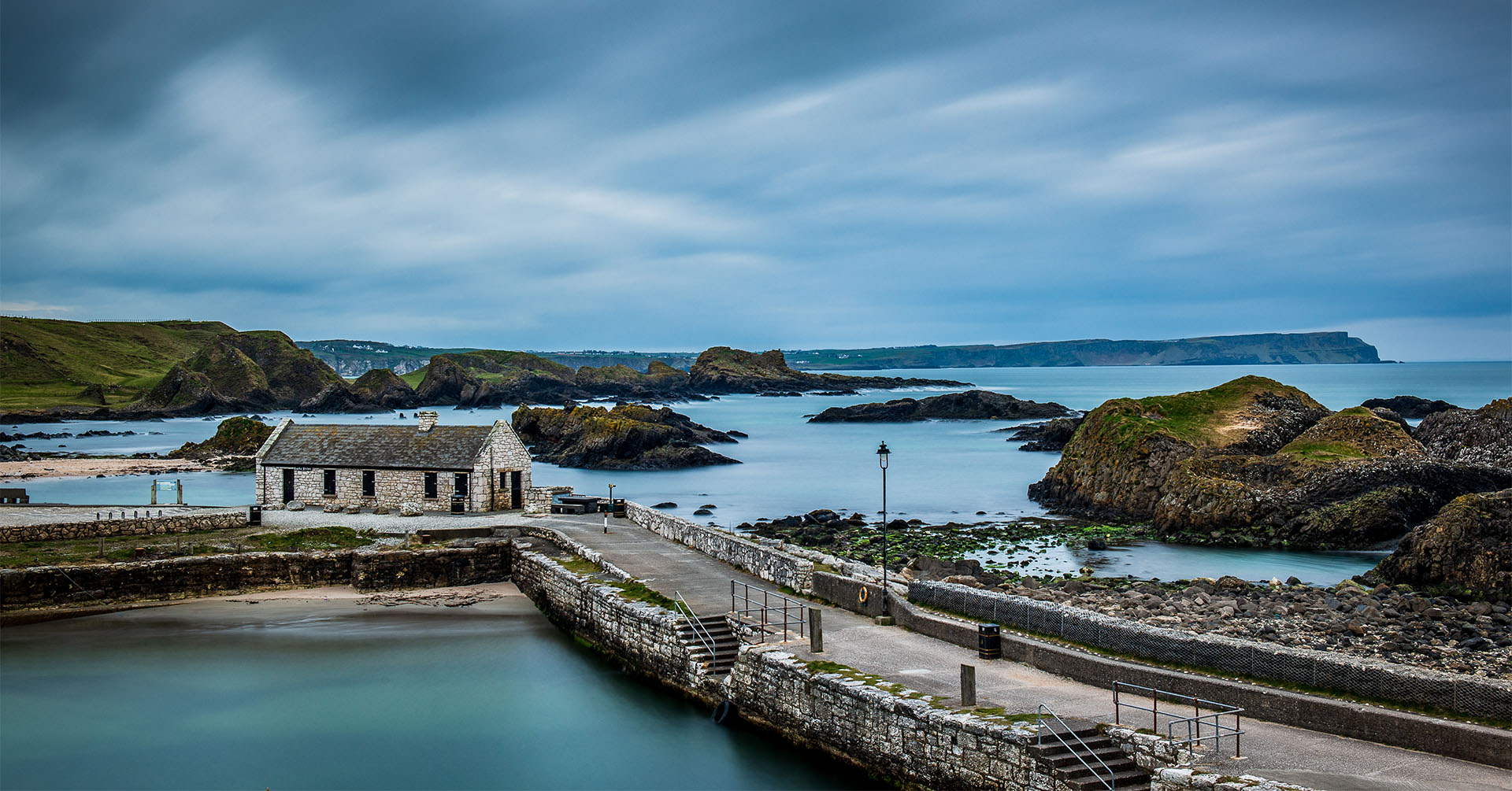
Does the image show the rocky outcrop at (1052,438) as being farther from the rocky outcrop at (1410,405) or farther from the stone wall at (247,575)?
the stone wall at (247,575)

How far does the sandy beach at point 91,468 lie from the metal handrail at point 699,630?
49352 millimetres

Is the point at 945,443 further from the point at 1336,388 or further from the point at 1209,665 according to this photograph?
the point at 1336,388

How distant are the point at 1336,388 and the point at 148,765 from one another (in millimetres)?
171341

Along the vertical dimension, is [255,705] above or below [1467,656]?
below

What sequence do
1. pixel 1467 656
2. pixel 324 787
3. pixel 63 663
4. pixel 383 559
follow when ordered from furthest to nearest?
pixel 383 559 → pixel 63 663 → pixel 1467 656 → pixel 324 787

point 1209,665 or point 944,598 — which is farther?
point 944,598

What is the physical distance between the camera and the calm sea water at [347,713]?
1602 centimetres

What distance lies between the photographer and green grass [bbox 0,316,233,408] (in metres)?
A: 139

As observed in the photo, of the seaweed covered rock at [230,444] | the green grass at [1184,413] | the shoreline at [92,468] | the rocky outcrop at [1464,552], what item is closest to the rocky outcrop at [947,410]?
the green grass at [1184,413]

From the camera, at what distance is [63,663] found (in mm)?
20875

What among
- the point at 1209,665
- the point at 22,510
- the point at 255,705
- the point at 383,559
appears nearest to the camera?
the point at 1209,665

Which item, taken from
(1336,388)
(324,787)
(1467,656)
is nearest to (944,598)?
(1467,656)

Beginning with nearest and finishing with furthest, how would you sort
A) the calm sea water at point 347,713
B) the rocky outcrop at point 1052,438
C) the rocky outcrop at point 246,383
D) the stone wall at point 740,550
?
the calm sea water at point 347,713, the stone wall at point 740,550, the rocky outcrop at point 1052,438, the rocky outcrop at point 246,383

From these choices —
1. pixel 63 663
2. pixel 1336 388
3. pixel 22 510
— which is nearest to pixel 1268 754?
pixel 63 663
